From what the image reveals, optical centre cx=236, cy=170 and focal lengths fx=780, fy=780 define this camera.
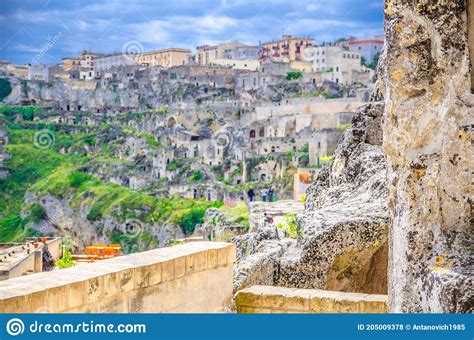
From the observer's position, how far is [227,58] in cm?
10694

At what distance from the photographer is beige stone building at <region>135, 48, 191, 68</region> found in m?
107

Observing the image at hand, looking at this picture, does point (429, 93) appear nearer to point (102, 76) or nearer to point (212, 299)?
point (212, 299)

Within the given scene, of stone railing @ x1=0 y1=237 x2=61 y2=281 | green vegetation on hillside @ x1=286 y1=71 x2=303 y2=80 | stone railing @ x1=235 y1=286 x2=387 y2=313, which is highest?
green vegetation on hillside @ x1=286 y1=71 x2=303 y2=80

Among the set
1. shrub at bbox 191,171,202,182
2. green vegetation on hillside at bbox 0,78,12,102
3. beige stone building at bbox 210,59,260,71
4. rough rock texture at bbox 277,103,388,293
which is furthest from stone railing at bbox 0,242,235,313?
green vegetation on hillside at bbox 0,78,12,102

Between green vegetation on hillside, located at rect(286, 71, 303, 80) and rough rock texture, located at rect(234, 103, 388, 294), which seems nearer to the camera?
rough rock texture, located at rect(234, 103, 388, 294)

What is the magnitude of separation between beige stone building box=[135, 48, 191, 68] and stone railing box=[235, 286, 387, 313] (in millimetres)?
101179

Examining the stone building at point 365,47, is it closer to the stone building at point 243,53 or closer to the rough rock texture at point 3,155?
the stone building at point 243,53

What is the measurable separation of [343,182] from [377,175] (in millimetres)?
885

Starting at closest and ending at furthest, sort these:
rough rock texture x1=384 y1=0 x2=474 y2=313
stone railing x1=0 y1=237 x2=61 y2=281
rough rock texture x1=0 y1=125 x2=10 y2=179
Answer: rough rock texture x1=384 y1=0 x2=474 y2=313 < stone railing x1=0 y1=237 x2=61 y2=281 < rough rock texture x1=0 y1=125 x2=10 y2=179

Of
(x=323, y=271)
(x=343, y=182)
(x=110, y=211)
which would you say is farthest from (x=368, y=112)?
(x=110, y=211)

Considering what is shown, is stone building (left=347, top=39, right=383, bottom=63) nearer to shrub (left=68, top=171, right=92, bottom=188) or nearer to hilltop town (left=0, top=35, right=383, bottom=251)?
hilltop town (left=0, top=35, right=383, bottom=251)

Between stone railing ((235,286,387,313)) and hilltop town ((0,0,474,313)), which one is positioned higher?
hilltop town ((0,0,474,313))

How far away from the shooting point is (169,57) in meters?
108

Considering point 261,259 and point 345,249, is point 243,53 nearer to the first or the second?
point 345,249
